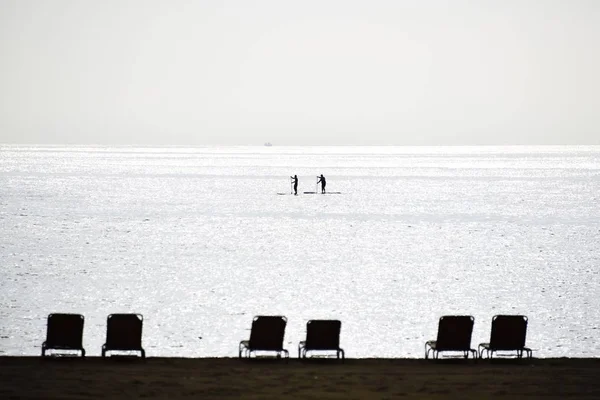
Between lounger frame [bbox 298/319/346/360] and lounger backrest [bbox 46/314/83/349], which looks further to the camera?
lounger frame [bbox 298/319/346/360]

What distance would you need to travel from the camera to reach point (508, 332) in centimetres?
1477

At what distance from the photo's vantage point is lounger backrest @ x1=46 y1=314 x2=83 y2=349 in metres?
14.1

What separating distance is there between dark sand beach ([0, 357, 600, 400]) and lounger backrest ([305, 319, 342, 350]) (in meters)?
0.73

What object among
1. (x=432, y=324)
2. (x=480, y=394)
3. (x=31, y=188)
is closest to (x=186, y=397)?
(x=480, y=394)

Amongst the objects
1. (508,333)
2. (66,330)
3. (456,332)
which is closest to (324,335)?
(456,332)

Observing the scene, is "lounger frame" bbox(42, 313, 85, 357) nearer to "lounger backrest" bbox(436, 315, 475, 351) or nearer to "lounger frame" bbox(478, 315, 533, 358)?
"lounger backrest" bbox(436, 315, 475, 351)

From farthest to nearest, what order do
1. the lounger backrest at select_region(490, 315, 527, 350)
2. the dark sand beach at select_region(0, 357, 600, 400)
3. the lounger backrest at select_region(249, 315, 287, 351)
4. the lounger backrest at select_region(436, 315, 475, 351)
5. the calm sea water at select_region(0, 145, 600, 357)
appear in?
the calm sea water at select_region(0, 145, 600, 357)
the lounger backrest at select_region(490, 315, 527, 350)
the lounger backrest at select_region(436, 315, 475, 351)
the lounger backrest at select_region(249, 315, 287, 351)
the dark sand beach at select_region(0, 357, 600, 400)

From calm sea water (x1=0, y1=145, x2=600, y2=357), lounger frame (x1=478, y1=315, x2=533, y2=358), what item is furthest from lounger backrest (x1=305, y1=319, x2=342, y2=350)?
calm sea water (x1=0, y1=145, x2=600, y2=357)

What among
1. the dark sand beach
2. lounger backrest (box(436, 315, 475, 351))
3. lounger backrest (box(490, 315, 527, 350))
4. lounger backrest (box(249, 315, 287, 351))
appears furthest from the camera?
lounger backrest (box(490, 315, 527, 350))

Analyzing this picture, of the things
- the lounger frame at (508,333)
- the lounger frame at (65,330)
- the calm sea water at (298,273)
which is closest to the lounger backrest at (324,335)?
the lounger frame at (508,333)

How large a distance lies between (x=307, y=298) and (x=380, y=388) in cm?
1940

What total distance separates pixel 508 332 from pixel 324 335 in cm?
301

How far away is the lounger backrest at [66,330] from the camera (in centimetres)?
1414

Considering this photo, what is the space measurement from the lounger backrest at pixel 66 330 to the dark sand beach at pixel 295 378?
0.69 meters
